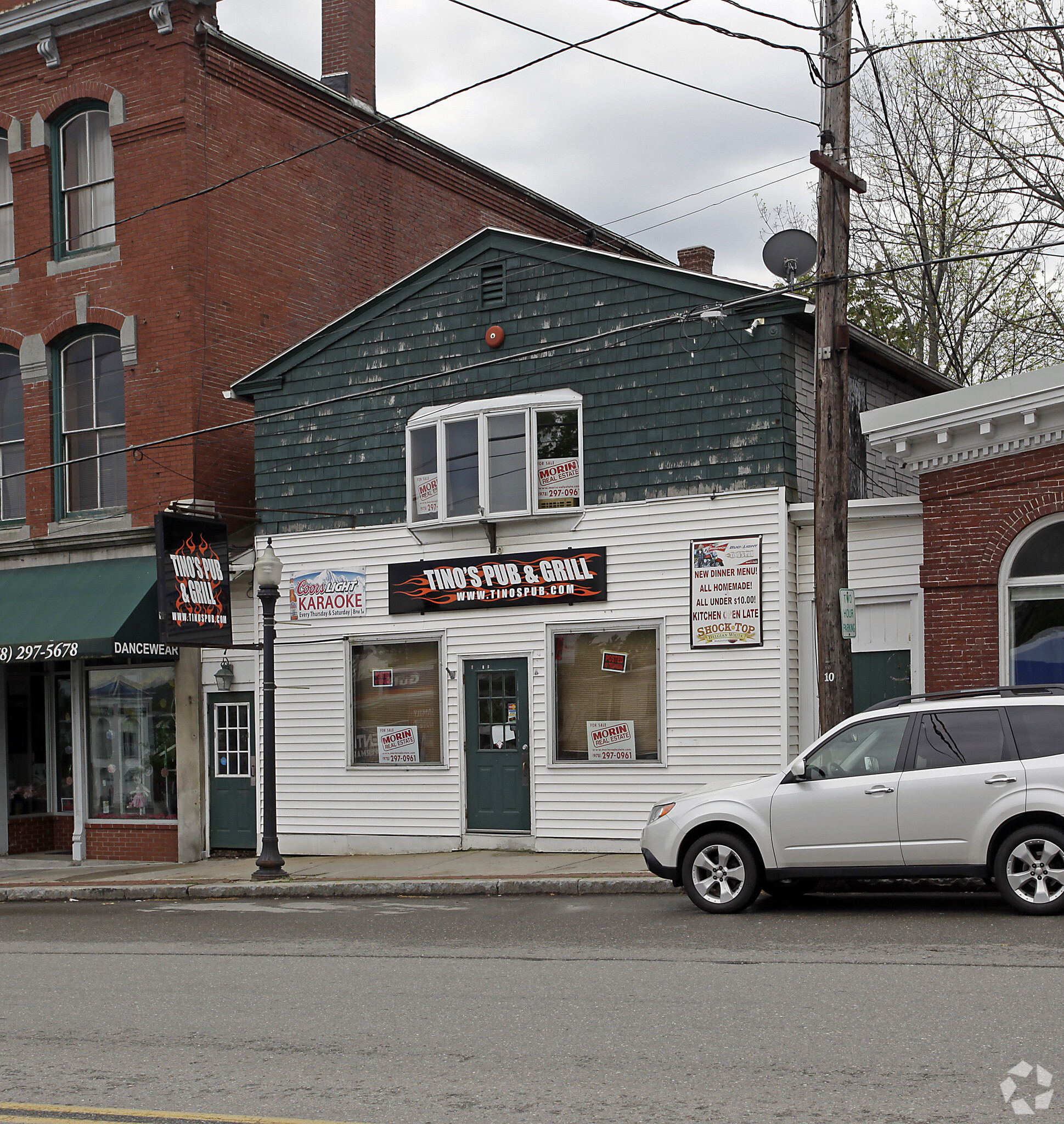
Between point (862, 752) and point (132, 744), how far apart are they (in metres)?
12.7

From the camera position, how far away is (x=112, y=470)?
68.7 ft

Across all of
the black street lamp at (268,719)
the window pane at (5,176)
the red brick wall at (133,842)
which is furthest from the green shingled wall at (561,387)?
the window pane at (5,176)

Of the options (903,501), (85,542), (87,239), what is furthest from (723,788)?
(87,239)

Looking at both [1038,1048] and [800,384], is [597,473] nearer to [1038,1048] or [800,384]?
[800,384]

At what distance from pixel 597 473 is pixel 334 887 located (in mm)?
5821

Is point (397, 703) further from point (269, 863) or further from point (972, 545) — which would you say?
point (972, 545)

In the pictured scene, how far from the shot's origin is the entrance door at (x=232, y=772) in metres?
19.8

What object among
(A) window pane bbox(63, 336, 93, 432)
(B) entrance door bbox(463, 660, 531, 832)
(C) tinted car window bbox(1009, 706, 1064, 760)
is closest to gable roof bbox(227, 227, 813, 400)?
(A) window pane bbox(63, 336, 93, 432)

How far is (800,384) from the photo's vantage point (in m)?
16.6

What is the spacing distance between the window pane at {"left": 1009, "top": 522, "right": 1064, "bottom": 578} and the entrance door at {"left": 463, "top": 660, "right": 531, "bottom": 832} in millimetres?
6071

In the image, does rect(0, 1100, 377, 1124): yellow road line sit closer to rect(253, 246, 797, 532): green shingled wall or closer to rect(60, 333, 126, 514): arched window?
rect(253, 246, 797, 532): green shingled wall

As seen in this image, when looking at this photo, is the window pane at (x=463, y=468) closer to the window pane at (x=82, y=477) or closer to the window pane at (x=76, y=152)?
the window pane at (x=82, y=477)

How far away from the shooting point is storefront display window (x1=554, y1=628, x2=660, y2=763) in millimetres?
17031

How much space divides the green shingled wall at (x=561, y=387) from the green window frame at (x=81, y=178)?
13.1 ft
